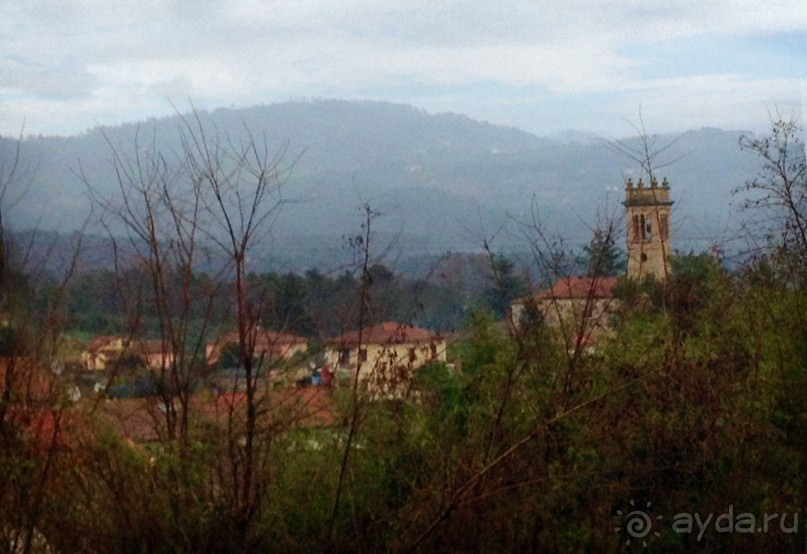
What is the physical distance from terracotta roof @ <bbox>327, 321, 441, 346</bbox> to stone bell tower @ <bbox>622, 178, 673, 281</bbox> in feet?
3.91

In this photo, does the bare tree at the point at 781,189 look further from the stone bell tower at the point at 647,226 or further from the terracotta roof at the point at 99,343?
the terracotta roof at the point at 99,343

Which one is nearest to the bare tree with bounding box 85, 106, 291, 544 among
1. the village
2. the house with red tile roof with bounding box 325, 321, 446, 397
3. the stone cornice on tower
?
the village

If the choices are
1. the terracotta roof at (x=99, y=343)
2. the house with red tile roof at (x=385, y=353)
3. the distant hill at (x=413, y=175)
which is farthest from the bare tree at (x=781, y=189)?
the terracotta roof at (x=99, y=343)

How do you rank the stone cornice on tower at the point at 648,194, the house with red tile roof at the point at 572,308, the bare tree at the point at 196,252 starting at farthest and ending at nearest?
the stone cornice on tower at the point at 648,194 < the house with red tile roof at the point at 572,308 < the bare tree at the point at 196,252

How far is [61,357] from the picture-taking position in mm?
3846

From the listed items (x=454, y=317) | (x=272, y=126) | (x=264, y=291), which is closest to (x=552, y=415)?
(x=454, y=317)

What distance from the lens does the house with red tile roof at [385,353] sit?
13.2ft

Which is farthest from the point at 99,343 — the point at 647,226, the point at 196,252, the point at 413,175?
the point at 647,226

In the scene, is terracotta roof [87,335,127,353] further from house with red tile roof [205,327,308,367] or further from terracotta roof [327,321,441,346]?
terracotta roof [327,321,441,346]

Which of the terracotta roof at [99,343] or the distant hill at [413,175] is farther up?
the distant hill at [413,175]

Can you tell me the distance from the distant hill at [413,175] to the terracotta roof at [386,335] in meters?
0.29

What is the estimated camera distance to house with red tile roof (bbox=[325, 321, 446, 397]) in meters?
4.02

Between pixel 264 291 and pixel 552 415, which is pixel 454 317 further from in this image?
pixel 264 291

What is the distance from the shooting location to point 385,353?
4.16 metres
